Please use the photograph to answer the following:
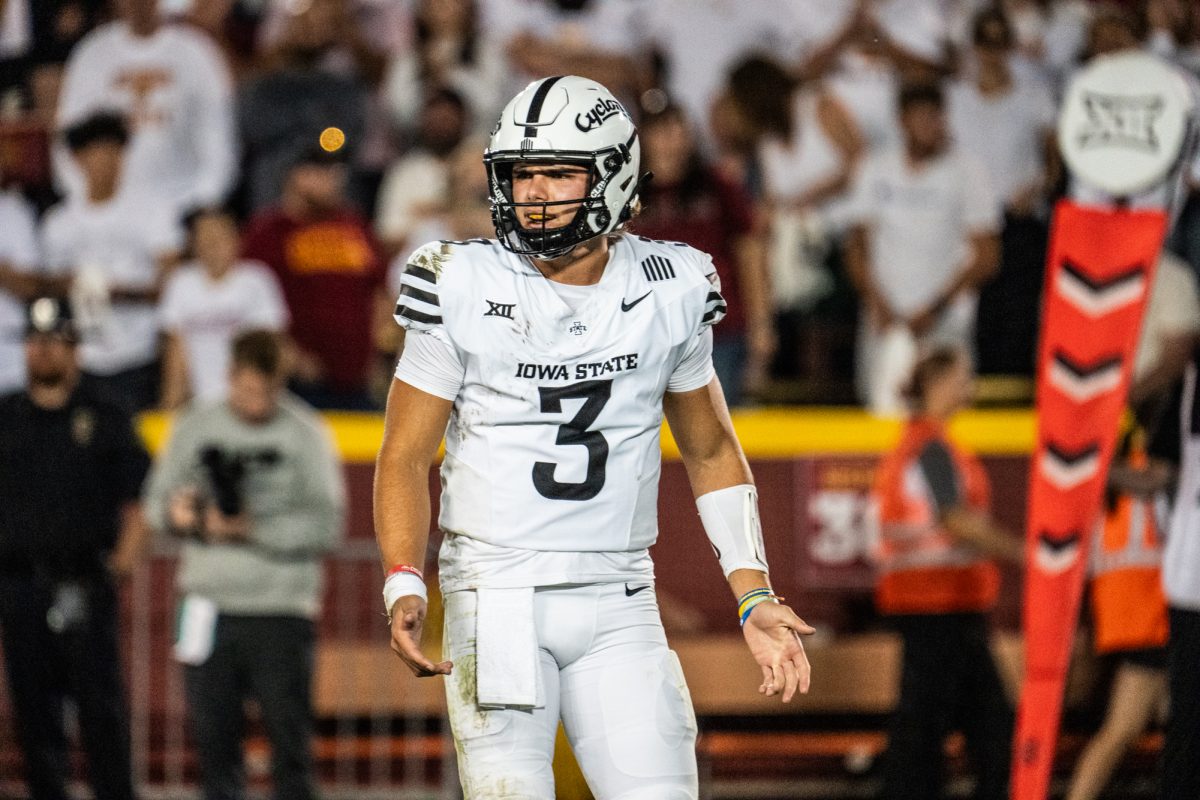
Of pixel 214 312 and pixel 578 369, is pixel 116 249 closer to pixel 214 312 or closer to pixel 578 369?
pixel 214 312

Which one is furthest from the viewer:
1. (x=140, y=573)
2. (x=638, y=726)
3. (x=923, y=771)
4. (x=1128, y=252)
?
(x=140, y=573)

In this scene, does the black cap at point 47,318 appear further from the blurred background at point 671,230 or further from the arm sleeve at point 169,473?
the blurred background at point 671,230

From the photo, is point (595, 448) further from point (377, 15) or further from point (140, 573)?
point (377, 15)

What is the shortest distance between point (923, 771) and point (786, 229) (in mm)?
3401

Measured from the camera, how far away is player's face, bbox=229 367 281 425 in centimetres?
783

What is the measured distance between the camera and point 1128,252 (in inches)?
225

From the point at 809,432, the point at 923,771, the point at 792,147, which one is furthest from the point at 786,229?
the point at 923,771

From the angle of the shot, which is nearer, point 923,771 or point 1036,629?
point 1036,629

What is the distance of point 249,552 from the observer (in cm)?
782

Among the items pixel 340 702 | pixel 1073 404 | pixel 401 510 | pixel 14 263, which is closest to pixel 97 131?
pixel 14 263

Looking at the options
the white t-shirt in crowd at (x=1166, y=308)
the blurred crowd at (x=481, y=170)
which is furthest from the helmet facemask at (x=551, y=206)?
the white t-shirt in crowd at (x=1166, y=308)

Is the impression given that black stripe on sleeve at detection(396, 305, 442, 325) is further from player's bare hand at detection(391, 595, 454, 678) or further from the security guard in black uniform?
the security guard in black uniform

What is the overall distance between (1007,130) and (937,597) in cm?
332

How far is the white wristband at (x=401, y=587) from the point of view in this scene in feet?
13.0
